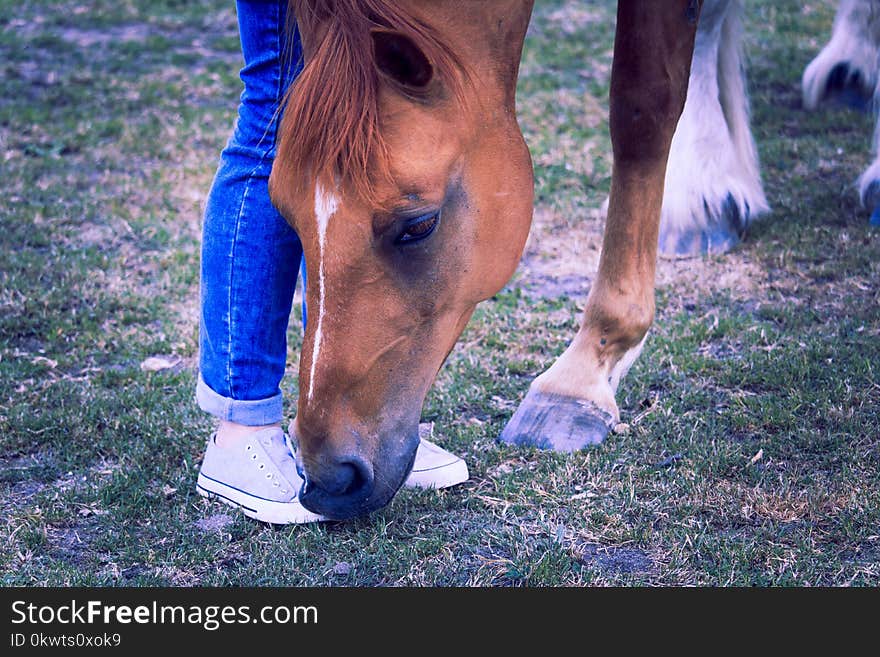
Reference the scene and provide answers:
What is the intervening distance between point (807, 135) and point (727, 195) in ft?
4.57

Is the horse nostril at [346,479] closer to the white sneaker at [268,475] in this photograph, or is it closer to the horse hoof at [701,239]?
the white sneaker at [268,475]

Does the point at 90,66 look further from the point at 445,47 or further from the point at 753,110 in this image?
the point at 445,47

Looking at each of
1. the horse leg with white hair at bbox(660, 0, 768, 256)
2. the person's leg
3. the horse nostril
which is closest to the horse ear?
the person's leg

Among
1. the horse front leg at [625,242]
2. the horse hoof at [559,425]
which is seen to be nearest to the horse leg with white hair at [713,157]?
the horse front leg at [625,242]

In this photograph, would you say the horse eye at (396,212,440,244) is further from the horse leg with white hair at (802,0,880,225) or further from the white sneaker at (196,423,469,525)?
the horse leg with white hair at (802,0,880,225)

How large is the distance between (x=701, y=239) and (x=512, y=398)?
1.23 meters

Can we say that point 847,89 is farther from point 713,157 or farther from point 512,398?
point 512,398

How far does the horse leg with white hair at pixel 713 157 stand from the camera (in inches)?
138

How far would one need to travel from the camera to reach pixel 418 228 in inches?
65.9

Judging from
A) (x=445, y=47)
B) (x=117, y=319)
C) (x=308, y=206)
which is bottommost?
(x=117, y=319)

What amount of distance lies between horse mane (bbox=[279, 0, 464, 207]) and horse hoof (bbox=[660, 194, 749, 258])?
81.4 inches

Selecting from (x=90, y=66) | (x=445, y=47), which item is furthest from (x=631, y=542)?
(x=90, y=66)

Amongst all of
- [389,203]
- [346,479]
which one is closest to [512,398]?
[346,479]

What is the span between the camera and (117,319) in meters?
3.17
